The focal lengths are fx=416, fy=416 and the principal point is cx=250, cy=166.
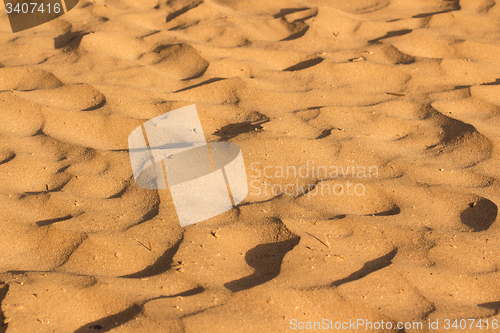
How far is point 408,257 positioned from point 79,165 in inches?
56.9

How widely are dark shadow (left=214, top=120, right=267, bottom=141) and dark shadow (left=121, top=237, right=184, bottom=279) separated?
0.65 m

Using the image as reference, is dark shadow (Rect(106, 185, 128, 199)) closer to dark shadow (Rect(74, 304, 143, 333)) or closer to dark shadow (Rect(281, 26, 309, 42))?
dark shadow (Rect(74, 304, 143, 333))

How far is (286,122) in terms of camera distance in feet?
6.81

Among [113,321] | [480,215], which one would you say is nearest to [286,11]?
[480,215]

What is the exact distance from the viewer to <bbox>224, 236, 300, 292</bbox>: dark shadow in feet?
4.75

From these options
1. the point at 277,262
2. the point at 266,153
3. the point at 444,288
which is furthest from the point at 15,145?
the point at 444,288

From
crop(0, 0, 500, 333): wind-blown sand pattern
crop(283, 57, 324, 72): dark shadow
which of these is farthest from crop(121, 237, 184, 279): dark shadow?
crop(283, 57, 324, 72): dark shadow

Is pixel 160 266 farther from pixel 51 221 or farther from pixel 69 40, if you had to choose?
pixel 69 40

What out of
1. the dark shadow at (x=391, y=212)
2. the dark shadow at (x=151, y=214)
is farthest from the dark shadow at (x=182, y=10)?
the dark shadow at (x=391, y=212)

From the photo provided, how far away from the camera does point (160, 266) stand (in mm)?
1513

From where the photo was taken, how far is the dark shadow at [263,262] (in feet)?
A: 4.75

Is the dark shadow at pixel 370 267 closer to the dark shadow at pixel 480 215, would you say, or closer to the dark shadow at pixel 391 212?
the dark shadow at pixel 391 212

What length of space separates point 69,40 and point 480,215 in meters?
2.55

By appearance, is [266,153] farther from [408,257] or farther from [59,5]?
[59,5]
